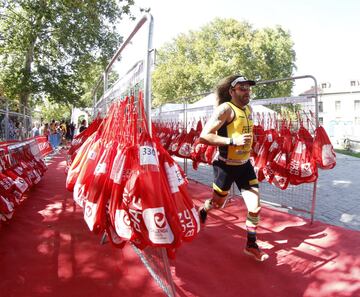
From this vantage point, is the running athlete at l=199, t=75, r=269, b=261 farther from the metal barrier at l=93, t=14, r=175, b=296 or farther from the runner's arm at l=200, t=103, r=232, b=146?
the metal barrier at l=93, t=14, r=175, b=296

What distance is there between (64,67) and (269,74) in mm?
21715

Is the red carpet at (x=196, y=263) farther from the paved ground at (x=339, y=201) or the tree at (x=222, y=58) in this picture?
the tree at (x=222, y=58)

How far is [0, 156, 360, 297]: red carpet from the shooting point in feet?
9.21

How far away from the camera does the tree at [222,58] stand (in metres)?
33.1

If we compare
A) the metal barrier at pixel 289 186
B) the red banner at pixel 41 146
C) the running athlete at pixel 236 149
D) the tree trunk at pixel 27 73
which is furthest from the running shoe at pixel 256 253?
the tree trunk at pixel 27 73

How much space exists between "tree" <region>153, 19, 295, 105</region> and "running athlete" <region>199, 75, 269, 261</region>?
91.8 ft

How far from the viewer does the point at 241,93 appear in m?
3.61

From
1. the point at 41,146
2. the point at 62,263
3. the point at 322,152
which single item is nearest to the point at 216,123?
the point at 322,152

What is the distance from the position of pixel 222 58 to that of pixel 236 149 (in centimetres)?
3320

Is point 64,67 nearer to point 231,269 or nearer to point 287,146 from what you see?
point 287,146

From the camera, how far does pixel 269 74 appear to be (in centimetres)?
3450

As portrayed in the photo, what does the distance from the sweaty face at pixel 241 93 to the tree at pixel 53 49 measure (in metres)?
13.7

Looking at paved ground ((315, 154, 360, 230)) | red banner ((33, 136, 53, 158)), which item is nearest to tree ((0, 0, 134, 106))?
red banner ((33, 136, 53, 158))

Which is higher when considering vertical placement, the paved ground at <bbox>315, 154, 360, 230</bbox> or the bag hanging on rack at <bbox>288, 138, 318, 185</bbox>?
the bag hanging on rack at <bbox>288, 138, 318, 185</bbox>
